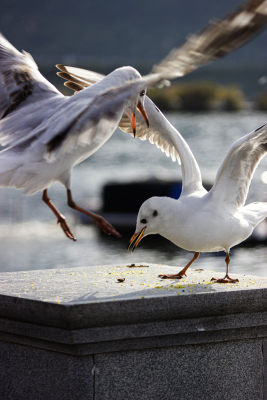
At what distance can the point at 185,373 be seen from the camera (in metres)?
5.22

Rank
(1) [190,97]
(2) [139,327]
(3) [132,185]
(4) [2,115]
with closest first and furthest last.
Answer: (2) [139,327] < (4) [2,115] < (3) [132,185] < (1) [190,97]

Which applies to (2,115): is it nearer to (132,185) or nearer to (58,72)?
(58,72)

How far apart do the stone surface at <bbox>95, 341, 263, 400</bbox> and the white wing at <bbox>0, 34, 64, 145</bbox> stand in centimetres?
170

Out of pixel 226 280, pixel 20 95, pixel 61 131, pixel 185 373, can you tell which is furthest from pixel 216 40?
pixel 185 373

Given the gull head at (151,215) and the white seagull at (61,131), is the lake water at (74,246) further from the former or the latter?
the white seagull at (61,131)

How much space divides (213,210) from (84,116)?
4.82ft

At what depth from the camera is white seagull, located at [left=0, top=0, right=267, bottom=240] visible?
4.87 m

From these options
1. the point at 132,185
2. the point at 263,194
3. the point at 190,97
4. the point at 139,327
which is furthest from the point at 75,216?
the point at 190,97

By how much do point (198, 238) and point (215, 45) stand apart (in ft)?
4.50

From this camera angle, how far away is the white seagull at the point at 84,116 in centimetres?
487

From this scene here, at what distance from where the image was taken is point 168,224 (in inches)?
225

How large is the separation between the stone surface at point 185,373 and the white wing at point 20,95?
67.1 inches

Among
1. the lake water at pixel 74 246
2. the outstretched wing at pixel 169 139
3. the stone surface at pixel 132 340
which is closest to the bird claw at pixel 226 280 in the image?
the stone surface at pixel 132 340

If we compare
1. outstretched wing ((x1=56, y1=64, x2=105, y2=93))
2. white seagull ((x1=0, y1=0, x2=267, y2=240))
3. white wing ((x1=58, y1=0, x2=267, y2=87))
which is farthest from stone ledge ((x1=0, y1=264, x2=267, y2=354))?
outstretched wing ((x1=56, y1=64, x2=105, y2=93))
